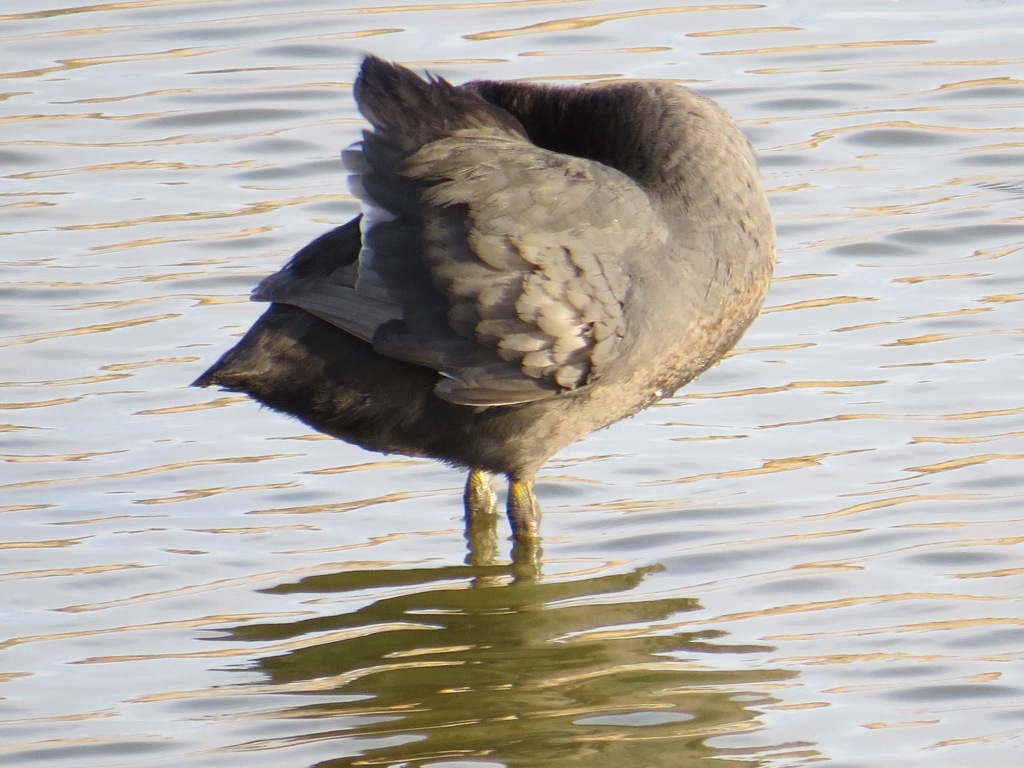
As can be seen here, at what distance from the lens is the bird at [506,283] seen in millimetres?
5660

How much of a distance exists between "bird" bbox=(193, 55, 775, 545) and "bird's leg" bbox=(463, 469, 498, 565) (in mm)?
113

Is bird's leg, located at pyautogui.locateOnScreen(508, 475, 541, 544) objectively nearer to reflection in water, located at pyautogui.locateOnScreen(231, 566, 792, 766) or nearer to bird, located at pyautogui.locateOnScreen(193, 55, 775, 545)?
bird, located at pyautogui.locateOnScreen(193, 55, 775, 545)

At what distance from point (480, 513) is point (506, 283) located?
3.32 feet

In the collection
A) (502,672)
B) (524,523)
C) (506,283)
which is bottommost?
(502,672)

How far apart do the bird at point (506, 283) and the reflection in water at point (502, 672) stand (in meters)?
0.47

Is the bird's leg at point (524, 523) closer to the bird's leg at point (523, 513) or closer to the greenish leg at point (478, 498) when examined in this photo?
the bird's leg at point (523, 513)

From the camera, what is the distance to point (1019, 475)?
6.31 m

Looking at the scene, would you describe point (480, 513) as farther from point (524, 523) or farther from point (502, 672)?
point (502, 672)

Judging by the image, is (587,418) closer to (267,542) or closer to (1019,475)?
(267,542)

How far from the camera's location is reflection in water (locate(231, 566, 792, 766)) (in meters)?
4.82

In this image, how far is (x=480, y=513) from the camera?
20.8 feet

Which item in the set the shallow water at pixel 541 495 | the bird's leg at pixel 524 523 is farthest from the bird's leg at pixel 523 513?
the shallow water at pixel 541 495

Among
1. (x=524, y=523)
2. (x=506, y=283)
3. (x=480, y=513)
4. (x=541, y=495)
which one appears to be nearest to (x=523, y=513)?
(x=524, y=523)

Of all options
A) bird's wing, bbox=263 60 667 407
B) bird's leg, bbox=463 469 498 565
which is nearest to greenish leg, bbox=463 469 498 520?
bird's leg, bbox=463 469 498 565
